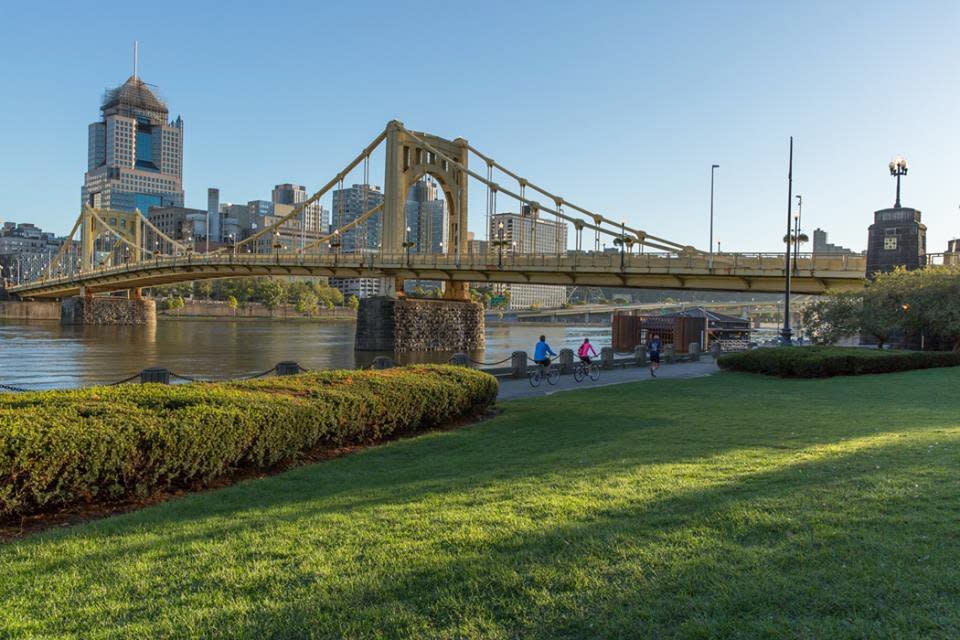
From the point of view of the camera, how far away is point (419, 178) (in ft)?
192

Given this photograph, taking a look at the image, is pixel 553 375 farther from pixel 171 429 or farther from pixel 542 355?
pixel 171 429

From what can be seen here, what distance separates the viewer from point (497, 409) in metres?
15.8

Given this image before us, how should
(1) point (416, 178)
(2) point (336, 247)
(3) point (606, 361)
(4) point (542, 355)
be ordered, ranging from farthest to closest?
(1) point (416, 178), (2) point (336, 247), (3) point (606, 361), (4) point (542, 355)

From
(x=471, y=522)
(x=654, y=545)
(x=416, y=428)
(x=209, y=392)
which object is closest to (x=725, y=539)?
(x=654, y=545)

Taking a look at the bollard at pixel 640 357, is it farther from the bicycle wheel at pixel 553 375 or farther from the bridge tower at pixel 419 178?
the bridge tower at pixel 419 178

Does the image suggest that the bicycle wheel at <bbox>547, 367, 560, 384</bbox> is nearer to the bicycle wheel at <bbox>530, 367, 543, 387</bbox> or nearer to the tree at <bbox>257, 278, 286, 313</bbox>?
the bicycle wheel at <bbox>530, 367, 543, 387</bbox>

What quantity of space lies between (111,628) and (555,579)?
2.72m

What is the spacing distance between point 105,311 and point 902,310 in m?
84.5

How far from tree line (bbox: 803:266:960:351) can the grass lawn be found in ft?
70.5

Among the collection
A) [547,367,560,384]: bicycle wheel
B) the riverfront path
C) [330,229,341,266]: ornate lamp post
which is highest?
[330,229,341,266]: ornate lamp post

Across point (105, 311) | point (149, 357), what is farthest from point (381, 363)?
point (105, 311)

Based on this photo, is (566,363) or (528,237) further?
(528,237)

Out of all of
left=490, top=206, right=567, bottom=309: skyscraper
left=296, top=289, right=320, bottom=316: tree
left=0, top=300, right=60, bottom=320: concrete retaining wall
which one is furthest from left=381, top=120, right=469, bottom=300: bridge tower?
left=296, top=289, right=320, bottom=316: tree

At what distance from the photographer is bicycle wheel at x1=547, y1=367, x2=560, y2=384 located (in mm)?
22770
